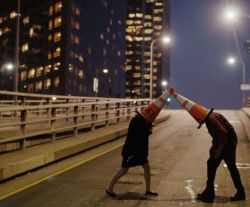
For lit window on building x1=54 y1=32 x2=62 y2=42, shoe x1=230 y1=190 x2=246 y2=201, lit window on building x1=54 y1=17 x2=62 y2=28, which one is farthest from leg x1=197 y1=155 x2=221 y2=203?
lit window on building x1=54 y1=17 x2=62 y2=28

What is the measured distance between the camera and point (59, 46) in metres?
104

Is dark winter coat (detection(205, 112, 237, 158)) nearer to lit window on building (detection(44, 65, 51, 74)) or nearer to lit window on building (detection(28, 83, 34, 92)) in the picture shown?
lit window on building (detection(44, 65, 51, 74))

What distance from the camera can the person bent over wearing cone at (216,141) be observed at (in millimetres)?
8281

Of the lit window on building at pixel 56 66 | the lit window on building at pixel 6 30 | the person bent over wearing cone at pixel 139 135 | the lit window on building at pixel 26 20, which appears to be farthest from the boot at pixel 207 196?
the lit window on building at pixel 6 30

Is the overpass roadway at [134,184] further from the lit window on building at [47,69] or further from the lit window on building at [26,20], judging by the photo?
the lit window on building at [26,20]

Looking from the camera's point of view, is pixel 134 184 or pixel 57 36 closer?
pixel 134 184

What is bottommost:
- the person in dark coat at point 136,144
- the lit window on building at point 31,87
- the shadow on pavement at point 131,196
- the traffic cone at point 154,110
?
the shadow on pavement at point 131,196

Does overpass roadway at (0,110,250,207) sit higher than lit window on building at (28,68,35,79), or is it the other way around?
lit window on building at (28,68,35,79)

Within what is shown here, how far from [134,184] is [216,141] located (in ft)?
7.83

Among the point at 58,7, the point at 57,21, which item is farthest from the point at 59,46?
the point at 58,7

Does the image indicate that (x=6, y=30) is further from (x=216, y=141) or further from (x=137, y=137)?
(x=216, y=141)

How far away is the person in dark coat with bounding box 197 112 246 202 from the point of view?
27.1ft

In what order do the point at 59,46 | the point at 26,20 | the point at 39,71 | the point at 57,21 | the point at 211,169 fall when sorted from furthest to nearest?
the point at 26,20 → the point at 39,71 → the point at 57,21 → the point at 59,46 → the point at 211,169

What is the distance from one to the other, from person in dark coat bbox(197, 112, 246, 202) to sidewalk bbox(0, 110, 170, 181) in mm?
4214
